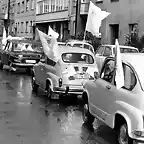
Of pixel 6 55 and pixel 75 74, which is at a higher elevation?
pixel 6 55

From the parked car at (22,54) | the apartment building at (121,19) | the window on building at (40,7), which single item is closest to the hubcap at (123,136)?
the parked car at (22,54)

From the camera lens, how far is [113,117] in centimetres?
657

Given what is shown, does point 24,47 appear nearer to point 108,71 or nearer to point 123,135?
point 108,71

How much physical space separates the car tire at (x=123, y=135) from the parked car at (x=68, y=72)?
4286 millimetres

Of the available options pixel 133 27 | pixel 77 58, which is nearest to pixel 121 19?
pixel 133 27

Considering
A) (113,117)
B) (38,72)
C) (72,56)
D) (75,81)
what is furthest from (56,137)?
(38,72)

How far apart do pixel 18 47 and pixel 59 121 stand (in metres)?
11.6

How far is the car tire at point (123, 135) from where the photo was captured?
6.05 metres

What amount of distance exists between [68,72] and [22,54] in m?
8.47

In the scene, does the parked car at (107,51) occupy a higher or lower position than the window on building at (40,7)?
lower

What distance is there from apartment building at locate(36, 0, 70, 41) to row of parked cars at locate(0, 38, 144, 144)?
2437 cm

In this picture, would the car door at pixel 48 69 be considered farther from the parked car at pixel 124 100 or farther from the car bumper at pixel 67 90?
the parked car at pixel 124 100

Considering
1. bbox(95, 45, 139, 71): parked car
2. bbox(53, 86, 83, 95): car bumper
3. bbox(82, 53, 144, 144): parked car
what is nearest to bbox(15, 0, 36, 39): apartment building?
bbox(95, 45, 139, 71): parked car

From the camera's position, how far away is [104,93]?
7.15m
